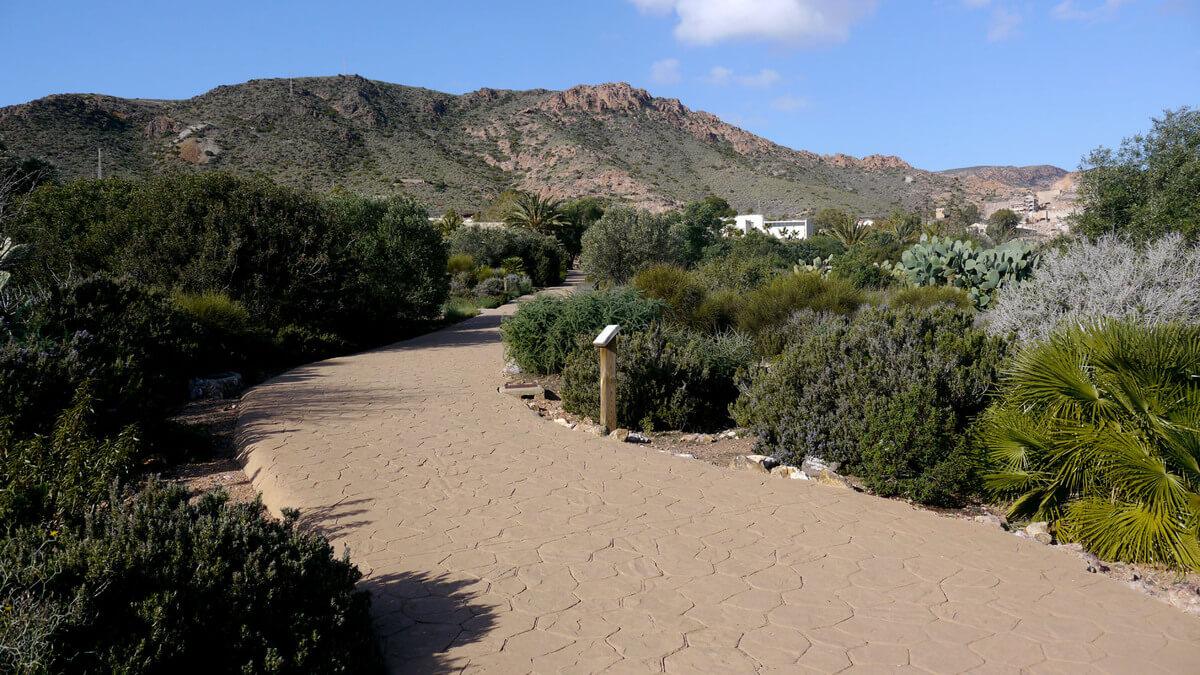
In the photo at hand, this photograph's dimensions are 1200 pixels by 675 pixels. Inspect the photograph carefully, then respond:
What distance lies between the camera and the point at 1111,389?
5449mm

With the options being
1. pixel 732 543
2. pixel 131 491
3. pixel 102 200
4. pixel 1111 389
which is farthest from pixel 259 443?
pixel 102 200

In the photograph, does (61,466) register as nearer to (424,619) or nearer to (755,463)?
(424,619)

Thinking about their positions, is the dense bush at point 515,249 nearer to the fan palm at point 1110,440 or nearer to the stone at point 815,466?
the stone at point 815,466

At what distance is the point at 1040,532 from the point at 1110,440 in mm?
850

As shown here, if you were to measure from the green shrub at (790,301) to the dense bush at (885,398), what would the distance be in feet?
14.8

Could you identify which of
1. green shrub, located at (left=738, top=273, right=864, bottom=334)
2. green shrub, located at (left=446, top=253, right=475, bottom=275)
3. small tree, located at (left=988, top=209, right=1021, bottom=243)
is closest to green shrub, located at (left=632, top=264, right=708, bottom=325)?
green shrub, located at (left=738, top=273, right=864, bottom=334)

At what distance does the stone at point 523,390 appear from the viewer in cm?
1055

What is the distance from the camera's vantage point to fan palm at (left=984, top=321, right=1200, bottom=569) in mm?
4977

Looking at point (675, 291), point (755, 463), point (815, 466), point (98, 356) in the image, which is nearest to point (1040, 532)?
point (815, 466)

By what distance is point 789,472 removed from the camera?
6898mm

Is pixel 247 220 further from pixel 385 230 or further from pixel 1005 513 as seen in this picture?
pixel 1005 513

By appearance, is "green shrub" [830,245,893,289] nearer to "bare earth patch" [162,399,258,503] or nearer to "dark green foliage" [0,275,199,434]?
"bare earth patch" [162,399,258,503]

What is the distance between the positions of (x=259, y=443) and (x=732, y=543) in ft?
15.7

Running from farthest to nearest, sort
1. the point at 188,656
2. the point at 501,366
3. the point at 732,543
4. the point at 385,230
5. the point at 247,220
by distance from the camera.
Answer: the point at 385,230
the point at 247,220
the point at 501,366
the point at 732,543
the point at 188,656
